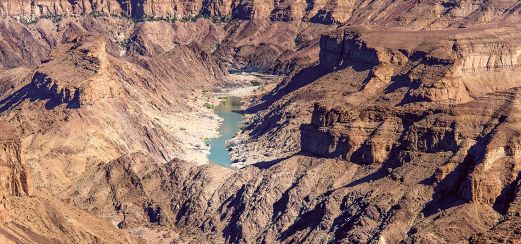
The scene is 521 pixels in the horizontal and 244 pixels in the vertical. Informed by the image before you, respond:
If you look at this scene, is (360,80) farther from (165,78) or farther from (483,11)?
(483,11)

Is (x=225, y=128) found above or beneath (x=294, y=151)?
beneath

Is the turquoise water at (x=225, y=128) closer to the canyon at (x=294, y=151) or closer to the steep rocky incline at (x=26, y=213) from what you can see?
the canyon at (x=294, y=151)

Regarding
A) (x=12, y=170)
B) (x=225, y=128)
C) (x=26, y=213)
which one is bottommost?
(x=225, y=128)

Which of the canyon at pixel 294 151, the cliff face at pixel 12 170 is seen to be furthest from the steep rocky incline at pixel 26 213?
the canyon at pixel 294 151

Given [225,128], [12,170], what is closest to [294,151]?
[225,128]

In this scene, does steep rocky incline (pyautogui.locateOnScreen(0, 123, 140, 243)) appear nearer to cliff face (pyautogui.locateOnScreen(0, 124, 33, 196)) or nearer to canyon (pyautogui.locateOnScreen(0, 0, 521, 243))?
cliff face (pyautogui.locateOnScreen(0, 124, 33, 196))

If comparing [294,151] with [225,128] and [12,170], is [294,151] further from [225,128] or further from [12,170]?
[12,170]
